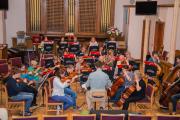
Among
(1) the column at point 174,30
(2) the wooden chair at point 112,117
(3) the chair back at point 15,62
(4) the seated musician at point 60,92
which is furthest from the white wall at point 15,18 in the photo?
(2) the wooden chair at point 112,117

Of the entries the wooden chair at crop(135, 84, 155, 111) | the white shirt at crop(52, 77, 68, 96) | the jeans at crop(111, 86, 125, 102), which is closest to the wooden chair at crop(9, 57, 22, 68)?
the white shirt at crop(52, 77, 68, 96)

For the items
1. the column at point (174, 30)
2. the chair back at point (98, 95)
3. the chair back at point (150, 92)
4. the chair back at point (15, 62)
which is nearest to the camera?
the chair back at point (98, 95)

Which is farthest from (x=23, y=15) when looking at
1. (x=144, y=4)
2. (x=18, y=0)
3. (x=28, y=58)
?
(x=144, y=4)

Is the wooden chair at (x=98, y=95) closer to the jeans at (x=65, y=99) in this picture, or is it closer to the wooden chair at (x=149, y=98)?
the jeans at (x=65, y=99)

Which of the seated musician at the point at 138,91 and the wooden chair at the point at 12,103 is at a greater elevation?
the seated musician at the point at 138,91

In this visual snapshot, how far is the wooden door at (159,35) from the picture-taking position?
15219 millimetres

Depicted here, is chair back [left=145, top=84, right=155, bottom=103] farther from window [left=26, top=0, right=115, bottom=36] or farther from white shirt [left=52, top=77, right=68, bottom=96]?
window [left=26, top=0, right=115, bottom=36]

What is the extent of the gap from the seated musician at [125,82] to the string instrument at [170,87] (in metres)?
1.21

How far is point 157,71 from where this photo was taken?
33.2 feet

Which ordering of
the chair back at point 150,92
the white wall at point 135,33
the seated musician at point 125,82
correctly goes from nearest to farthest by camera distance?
1. the chair back at point 150,92
2. the seated musician at point 125,82
3. the white wall at point 135,33

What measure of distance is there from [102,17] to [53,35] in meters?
3.14

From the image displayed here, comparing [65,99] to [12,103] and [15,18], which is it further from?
[15,18]

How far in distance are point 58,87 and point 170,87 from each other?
3220mm

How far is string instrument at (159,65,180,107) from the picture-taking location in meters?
8.60
